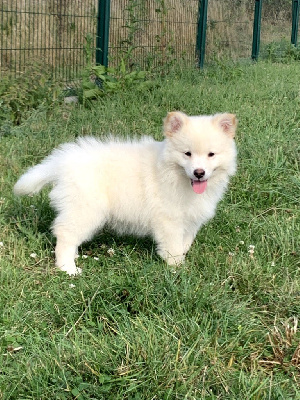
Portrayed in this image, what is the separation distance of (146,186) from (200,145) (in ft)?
1.54

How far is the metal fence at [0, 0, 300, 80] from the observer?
6938mm

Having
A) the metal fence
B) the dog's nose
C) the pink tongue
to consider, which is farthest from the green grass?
the metal fence

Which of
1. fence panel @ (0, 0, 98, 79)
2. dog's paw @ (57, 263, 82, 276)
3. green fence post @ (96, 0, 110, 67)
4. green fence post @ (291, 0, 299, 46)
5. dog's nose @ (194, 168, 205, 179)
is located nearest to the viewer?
dog's nose @ (194, 168, 205, 179)

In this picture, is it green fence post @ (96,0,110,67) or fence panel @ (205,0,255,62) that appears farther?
fence panel @ (205,0,255,62)

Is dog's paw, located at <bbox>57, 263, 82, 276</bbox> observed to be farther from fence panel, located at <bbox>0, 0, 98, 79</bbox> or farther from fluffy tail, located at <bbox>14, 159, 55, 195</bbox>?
fence panel, located at <bbox>0, 0, 98, 79</bbox>

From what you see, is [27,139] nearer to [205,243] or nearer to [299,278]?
[205,243]

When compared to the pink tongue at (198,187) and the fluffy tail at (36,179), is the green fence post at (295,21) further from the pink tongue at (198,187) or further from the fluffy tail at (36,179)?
the fluffy tail at (36,179)

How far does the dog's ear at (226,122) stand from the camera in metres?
3.36

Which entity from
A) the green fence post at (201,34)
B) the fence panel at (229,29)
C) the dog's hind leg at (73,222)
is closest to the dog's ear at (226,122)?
the dog's hind leg at (73,222)

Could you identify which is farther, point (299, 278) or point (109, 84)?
point (109, 84)

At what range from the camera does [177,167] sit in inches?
133

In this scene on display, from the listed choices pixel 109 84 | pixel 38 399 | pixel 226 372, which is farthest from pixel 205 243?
pixel 109 84

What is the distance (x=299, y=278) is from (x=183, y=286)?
0.75 metres

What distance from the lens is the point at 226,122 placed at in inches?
133
